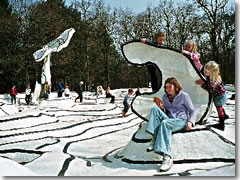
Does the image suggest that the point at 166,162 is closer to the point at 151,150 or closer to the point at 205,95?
the point at 151,150

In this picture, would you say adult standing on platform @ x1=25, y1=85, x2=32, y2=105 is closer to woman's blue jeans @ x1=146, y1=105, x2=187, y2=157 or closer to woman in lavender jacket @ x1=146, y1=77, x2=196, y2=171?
woman in lavender jacket @ x1=146, y1=77, x2=196, y2=171

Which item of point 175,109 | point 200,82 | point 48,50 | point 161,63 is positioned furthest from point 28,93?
point 175,109

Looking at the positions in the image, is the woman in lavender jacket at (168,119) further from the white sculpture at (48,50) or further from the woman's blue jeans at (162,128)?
the white sculpture at (48,50)

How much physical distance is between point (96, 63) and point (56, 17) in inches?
227

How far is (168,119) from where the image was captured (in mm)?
3498

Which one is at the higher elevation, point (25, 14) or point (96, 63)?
point (25, 14)

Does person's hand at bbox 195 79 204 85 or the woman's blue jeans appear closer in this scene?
the woman's blue jeans

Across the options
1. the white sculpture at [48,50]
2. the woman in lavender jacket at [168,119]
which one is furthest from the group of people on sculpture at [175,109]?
the white sculpture at [48,50]

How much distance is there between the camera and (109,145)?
208 inches

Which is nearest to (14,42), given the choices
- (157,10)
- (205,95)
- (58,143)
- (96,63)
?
(96,63)

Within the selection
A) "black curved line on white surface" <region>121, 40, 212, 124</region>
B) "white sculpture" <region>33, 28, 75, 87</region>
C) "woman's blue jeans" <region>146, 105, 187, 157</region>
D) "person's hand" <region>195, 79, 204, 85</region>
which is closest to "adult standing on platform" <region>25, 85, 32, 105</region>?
"white sculpture" <region>33, 28, 75, 87</region>

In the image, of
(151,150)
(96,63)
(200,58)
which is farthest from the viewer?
(96,63)

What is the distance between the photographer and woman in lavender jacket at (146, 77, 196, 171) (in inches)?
133

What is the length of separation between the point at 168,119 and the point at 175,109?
181 mm
